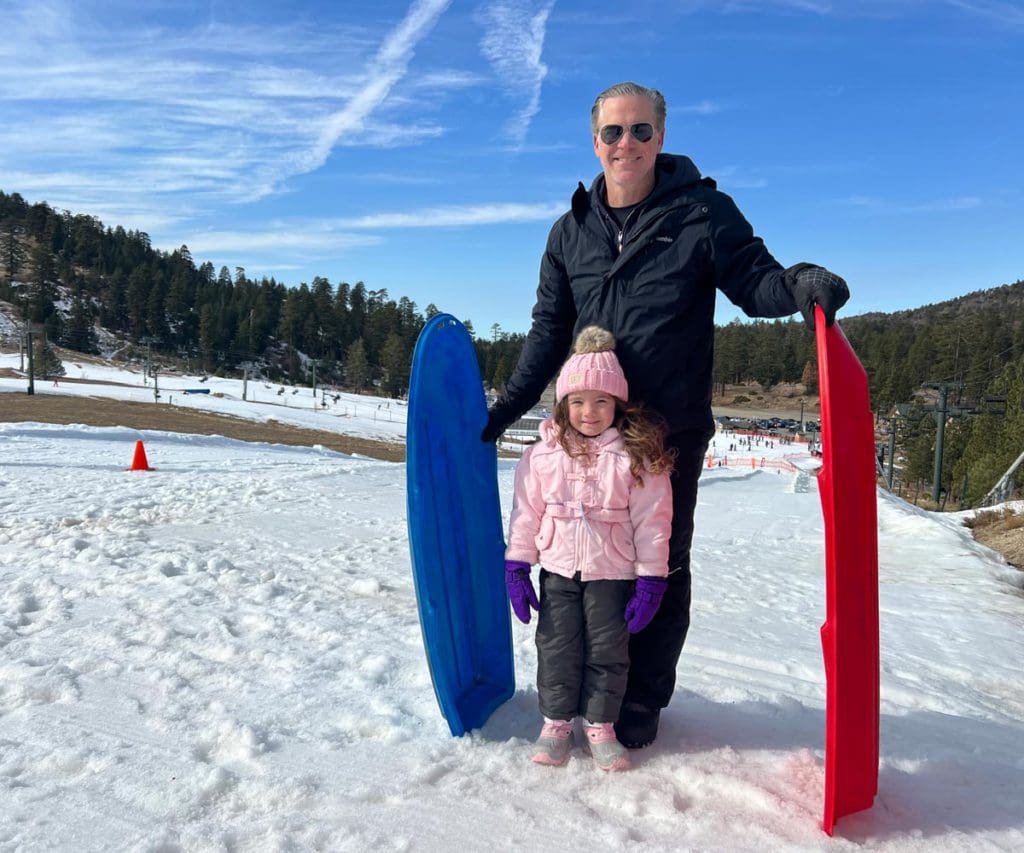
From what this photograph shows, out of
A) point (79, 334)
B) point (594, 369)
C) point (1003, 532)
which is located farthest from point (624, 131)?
point (79, 334)

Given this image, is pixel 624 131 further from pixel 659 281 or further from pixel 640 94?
pixel 659 281

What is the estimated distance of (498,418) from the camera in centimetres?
306

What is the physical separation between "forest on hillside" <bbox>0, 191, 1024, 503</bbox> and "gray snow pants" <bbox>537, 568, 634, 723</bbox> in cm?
9560

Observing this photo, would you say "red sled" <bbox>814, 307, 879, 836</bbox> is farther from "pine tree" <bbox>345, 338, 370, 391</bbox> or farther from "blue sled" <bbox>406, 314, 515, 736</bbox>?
"pine tree" <bbox>345, 338, 370, 391</bbox>

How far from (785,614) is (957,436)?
207ft

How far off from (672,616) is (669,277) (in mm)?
1250

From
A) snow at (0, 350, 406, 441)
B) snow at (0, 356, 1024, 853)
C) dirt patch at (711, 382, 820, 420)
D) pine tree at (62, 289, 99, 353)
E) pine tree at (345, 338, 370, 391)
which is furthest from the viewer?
dirt patch at (711, 382, 820, 420)

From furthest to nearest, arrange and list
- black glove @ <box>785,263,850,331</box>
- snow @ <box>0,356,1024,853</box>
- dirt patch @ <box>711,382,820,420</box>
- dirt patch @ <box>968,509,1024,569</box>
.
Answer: dirt patch @ <box>711,382,820,420</box> → dirt patch @ <box>968,509,1024,569</box> → snow @ <box>0,356,1024,853</box> → black glove @ <box>785,263,850,331</box>

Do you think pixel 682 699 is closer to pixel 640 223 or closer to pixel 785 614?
pixel 640 223

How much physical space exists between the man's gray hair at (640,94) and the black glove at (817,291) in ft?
2.62

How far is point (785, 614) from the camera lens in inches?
214

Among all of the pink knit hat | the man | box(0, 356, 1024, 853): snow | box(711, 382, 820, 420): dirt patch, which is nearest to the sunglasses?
the man

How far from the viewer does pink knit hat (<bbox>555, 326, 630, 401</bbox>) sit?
252 cm

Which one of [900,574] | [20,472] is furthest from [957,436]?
[20,472]
